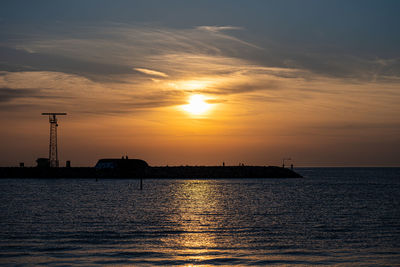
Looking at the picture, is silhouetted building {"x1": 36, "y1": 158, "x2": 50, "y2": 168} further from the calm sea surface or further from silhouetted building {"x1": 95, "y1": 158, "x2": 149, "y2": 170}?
the calm sea surface

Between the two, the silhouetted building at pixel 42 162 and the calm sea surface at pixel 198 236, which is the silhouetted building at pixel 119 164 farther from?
the calm sea surface at pixel 198 236

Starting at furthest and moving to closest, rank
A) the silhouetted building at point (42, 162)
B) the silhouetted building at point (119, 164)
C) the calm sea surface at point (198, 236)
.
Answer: the silhouetted building at point (119, 164) < the silhouetted building at point (42, 162) < the calm sea surface at point (198, 236)

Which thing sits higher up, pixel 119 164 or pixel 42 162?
pixel 42 162

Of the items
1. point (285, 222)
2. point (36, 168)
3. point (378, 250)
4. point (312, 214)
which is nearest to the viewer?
point (378, 250)

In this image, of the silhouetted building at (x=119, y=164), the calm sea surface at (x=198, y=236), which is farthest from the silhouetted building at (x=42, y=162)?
Answer: the calm sea surface at (x=198, y=236)

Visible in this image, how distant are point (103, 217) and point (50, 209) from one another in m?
11.9

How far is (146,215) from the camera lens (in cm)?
5394

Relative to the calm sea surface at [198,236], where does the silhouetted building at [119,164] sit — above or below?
above

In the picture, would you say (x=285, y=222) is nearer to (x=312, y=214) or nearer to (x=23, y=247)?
Answer: (x=312, y=214)

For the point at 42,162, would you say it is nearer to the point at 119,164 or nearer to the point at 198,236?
the point at 119,164

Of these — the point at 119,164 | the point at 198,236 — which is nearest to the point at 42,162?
the point at 119,164

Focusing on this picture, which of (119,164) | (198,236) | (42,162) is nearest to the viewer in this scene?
(198,236)

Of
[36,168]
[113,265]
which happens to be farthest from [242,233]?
[36,168]

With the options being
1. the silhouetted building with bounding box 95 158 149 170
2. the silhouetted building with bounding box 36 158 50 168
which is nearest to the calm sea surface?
the silhouetted building with bounding box 95 158 149 170
